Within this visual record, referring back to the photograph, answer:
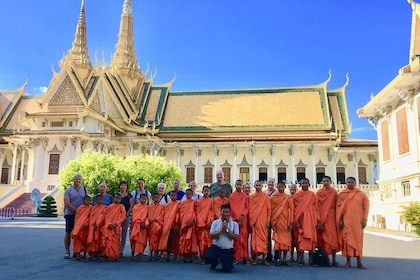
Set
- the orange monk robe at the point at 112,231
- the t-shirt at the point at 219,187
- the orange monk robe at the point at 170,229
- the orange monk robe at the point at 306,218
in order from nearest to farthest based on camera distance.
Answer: the orange monk robe at the point at 306,218
the orange monk robe at the point at 112,231
the orange monk robe at the point at 170,229
the t-shirt at the point at 219,187

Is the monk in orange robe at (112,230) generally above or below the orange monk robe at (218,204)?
below

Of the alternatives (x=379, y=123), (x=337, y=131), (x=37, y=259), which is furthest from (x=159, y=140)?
(x=37, y=259)

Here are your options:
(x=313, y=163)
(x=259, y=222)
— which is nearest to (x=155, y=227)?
(x=259, y=222)

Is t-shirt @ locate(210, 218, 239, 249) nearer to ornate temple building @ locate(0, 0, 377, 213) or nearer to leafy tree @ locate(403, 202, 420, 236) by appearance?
leafy tree @ locate(403, 202, 420, 236)

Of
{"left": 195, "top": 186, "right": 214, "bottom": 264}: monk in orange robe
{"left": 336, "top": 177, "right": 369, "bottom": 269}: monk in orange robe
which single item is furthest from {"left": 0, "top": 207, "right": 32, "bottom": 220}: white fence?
{"left": 336, "top": 177, "right": 369, "bottom": 269}: monk in orange robe

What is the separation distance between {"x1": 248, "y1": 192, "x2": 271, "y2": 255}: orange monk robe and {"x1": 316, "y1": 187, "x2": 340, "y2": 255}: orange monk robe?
866mm

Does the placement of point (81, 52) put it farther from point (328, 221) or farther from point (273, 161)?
point (328, 221)

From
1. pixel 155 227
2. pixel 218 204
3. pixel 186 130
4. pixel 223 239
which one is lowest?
pixel 223 239

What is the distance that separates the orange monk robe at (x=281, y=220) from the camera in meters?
6.45

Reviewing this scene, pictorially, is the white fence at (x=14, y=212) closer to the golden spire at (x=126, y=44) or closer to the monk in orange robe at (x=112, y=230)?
the monk in orange robe at (x=112, y=230)

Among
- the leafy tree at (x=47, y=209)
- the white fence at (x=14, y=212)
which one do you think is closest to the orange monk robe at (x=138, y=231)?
the leafy tree at (x=47, y=209)

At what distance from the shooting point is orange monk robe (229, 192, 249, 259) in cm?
650

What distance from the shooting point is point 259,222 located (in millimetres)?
6578

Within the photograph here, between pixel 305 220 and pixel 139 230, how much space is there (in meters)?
2.74
